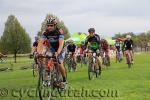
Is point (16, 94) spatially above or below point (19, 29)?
below

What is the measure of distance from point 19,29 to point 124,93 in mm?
88597

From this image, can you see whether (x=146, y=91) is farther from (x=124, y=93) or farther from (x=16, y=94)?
(x=16, y=94)

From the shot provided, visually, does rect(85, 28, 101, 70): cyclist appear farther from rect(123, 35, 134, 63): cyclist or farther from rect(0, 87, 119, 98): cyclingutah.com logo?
rect(123, 35, 134, 63): cyclist

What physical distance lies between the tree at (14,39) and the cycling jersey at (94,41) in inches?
2989

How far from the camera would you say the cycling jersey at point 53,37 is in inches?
511

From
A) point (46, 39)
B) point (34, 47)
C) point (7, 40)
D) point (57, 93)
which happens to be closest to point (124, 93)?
point (57, 93)

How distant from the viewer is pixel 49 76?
470 inches

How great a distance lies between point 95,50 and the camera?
20.1 m

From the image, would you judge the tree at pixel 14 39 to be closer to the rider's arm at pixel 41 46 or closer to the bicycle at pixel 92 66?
the bicycle at pixel 92 66

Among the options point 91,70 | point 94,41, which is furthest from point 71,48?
point 91,70

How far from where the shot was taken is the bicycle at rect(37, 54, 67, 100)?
11781mm

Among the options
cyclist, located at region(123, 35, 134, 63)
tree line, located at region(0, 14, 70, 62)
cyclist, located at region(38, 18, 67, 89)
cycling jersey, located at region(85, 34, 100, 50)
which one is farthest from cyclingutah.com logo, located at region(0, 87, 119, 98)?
tree line, located at region(0, 14, 70, 62)

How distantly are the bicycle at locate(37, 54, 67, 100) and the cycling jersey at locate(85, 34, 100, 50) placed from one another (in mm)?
7389

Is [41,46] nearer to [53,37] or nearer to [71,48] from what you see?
[53,37]
